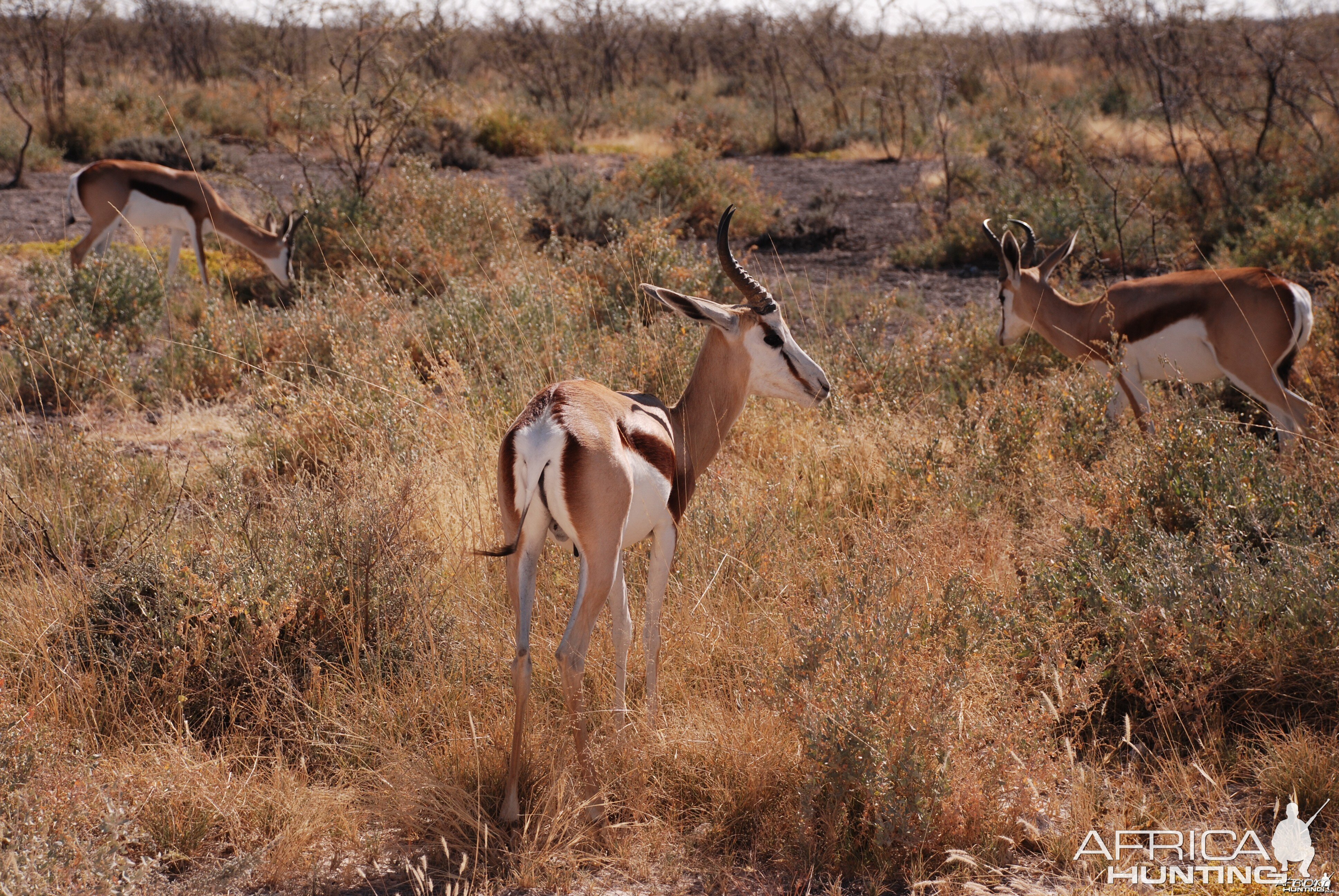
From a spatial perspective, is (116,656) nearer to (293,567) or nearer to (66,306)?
(293,567)

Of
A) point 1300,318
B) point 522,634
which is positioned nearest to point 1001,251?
point 1300,318

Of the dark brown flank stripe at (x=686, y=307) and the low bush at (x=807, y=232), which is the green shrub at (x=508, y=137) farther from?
the dark brown flank stripe at (x=686, y=307)

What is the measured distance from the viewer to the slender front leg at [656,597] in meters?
3.49

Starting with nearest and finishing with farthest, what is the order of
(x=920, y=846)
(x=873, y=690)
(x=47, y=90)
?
(x=920, y=846)
(x=873, y=690)
(x=47, y=90)

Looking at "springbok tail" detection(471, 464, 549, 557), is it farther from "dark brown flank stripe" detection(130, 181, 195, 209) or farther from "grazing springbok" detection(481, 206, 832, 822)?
"dark brown flank stripe" detection(130, 181, 195, 209)

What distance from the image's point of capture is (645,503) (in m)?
3.38

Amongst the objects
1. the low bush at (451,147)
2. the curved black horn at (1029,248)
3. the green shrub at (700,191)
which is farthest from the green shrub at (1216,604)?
the low bush at (451,147)

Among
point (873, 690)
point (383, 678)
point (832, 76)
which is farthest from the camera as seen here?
point (832, 76)

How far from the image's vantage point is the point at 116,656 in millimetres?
3604

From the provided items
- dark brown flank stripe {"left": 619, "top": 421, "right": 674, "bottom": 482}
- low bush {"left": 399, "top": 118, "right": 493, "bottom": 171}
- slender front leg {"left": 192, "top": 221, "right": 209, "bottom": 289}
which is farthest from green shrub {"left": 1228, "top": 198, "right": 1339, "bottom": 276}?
low bush {"left": 399, "top": 118, "right": 493, "bottom": 171}

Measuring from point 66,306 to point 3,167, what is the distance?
10.4 metres

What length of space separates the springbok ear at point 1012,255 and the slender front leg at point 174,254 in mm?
7565

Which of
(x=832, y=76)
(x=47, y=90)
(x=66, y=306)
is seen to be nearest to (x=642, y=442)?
(x=66, y=306)

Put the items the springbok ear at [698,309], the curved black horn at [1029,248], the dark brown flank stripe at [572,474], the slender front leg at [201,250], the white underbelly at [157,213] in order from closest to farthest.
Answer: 1. the dark brown flank stripe at [572,474]
2. the springbok ear at [698,309]
3. the curved black horn at [1029,248]
4. the slender front leg at [201,250]
5. the white underbelly at [157,213]
